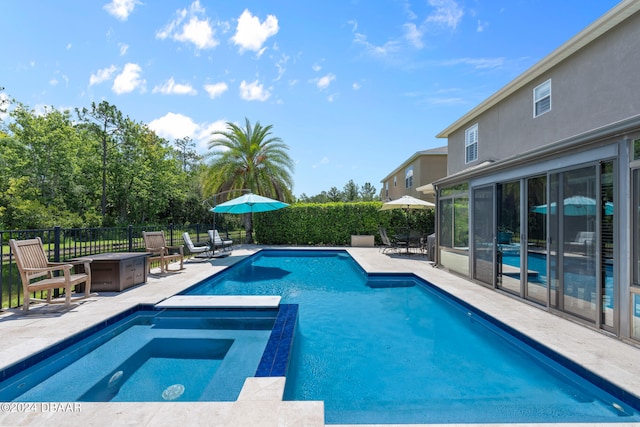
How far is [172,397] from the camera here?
10.8ft

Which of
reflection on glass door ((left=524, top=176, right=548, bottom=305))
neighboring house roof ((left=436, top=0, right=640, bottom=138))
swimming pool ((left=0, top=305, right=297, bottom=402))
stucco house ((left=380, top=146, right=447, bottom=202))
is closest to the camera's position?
swimming pool ((left=0, top=305, right=297, bottom=402))

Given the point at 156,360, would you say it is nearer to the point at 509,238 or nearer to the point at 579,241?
the point at 579,241

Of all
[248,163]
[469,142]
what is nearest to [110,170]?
[248,163]

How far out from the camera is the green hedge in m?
17.1

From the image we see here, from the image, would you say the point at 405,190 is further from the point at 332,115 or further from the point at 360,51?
the point at 360,51

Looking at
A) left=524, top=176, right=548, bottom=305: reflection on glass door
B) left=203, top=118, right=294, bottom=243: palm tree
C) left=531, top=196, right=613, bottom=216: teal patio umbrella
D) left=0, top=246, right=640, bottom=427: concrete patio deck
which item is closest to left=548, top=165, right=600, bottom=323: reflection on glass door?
left=531, top=196, right=613, bottom=216: teal patio umbrella

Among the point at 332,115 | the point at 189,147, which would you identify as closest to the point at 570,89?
the point at 332,115

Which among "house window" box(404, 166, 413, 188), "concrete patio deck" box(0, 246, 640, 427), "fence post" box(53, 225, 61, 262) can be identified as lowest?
"concrete patio deck" box(0, 246, 640, 427)

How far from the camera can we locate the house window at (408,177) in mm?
20906

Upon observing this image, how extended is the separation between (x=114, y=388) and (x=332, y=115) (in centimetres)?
1785

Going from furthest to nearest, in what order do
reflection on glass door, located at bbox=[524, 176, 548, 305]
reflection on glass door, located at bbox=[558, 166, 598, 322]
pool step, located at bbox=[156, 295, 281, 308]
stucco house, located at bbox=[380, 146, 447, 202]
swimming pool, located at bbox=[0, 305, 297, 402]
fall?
1. stucco house, located at bbox=[380, 146, 447, 202]
2. pool step, located at bbox=[156, 295, 281, 308]
3. reflection on glass door, located at bbox=[524, 176, 548, 305]
4. reflection on glass door, located at bbox=[558, 166, 598, 322]
5. swimming pool, located at bbox=[0, 305, 297, 402]

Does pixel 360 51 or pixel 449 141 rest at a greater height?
pixel 360 51

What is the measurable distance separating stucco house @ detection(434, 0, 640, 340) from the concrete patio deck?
1.72 feet

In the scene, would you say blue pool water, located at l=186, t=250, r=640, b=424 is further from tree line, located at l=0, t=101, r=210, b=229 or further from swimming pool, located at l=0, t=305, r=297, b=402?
tree line, located at l=0, t=101, r=210, b=229
